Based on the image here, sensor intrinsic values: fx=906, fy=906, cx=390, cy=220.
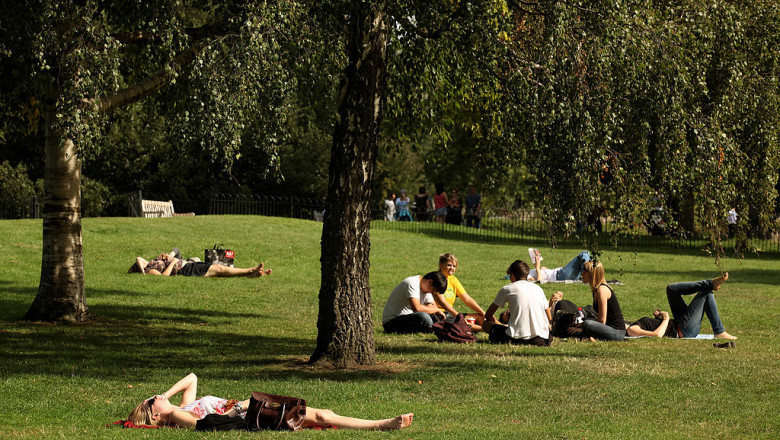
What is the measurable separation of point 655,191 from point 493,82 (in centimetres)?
263

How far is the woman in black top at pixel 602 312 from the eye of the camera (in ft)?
43.7

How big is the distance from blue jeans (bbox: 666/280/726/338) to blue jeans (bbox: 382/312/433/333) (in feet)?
12.1

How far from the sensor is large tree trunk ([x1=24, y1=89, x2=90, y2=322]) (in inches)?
546

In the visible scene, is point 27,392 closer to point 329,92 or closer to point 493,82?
point 329,92

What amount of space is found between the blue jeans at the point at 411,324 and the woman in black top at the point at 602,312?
7.75 feet

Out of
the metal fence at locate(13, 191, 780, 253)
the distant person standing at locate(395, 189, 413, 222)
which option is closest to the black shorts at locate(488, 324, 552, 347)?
the metal fence at locate(13, 191, 780, 253)

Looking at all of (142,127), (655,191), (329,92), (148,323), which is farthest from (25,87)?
(142,127)

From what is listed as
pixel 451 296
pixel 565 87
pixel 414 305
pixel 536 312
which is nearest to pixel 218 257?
pixel 451 296

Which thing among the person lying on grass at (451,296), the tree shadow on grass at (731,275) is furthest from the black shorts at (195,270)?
the tree shadow on grass at (731,275)

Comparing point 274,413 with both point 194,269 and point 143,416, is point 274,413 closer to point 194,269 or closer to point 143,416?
point 143,416

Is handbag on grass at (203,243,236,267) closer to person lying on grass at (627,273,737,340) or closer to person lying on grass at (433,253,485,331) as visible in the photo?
person lying on grass at (433,253,485,331)

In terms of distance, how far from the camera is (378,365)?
432 inches

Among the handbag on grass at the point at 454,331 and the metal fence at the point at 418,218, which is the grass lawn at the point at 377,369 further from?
the metal fence at the point at 418,218

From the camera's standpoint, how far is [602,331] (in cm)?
1341
